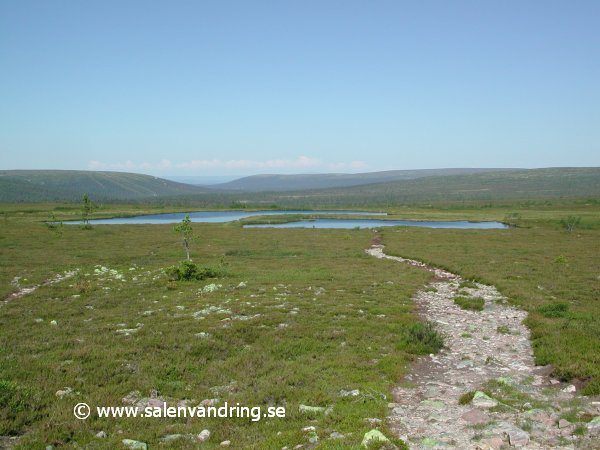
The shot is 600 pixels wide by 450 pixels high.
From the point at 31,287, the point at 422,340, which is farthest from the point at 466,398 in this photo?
the point at 31,287

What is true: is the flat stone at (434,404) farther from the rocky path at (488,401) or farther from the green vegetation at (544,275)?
the green vegetation at (544,275)

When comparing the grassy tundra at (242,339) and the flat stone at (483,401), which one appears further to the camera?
the flat stone at (483,401)

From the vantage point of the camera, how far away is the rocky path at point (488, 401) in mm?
8555

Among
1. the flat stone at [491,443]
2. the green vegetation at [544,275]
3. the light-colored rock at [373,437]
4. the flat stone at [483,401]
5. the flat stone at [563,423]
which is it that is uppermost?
the light-colored rock at [373,437]

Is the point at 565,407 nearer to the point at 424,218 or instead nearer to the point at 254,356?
the point at 254,356

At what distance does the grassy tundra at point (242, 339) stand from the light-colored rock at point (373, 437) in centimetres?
27

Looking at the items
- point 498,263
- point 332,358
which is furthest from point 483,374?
point 498,263

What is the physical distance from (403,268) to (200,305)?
A: 19.9 meters

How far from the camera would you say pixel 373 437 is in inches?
333

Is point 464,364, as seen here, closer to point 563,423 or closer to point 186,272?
point 563,423

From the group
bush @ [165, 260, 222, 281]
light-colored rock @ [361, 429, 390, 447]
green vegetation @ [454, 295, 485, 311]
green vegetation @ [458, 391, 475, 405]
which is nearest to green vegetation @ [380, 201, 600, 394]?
green vegetation @ [454, 295, 485, 311]

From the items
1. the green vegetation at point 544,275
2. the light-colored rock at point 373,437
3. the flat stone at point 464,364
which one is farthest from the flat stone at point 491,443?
the flat stone at point 464,364

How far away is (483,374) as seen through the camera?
508 inches

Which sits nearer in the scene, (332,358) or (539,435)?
(539,435)
